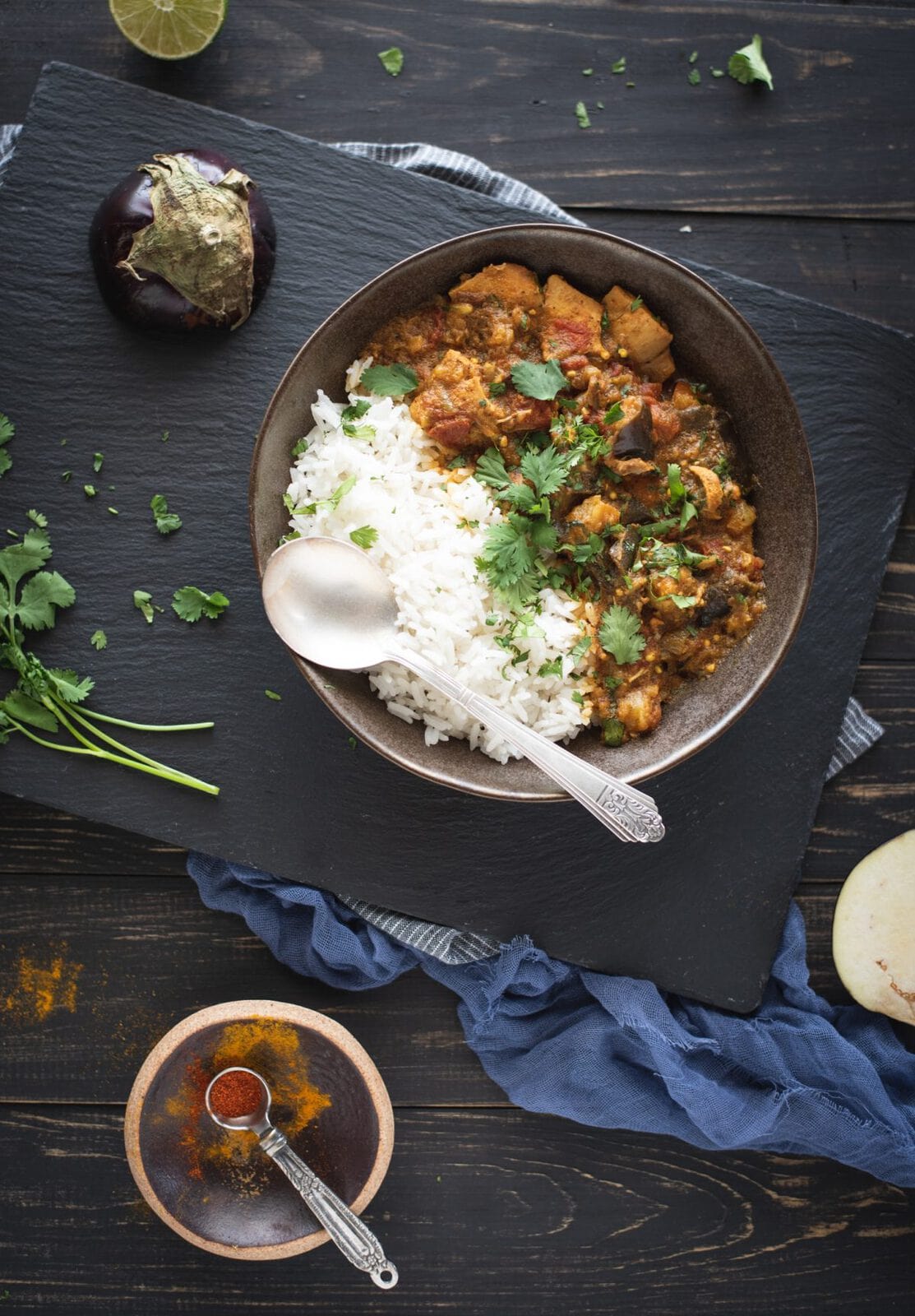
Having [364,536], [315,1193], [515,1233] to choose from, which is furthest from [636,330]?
[515,1233]

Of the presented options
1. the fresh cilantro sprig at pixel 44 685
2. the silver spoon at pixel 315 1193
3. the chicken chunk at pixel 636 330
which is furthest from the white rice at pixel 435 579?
the silver spoon at pixel 315 1193

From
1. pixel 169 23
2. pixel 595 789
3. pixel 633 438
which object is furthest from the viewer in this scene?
pixel 169 23

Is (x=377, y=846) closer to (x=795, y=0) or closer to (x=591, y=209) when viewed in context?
(x=591, y=209)

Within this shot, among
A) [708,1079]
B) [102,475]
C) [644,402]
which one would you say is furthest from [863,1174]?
[102,475]

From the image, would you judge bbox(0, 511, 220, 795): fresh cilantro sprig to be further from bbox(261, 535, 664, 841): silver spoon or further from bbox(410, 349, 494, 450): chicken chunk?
bbox(410, 349, 494, 450): chicken chunk

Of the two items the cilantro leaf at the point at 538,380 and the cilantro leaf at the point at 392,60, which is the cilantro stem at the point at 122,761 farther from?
the cilantro leaf at the point at 392,60

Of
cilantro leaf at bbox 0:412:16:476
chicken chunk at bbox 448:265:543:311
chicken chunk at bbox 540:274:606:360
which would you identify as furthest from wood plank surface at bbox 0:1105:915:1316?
chicken chunk at bbox 448:265:543:311

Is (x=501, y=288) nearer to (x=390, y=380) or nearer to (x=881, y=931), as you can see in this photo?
(x=390, y=380)
